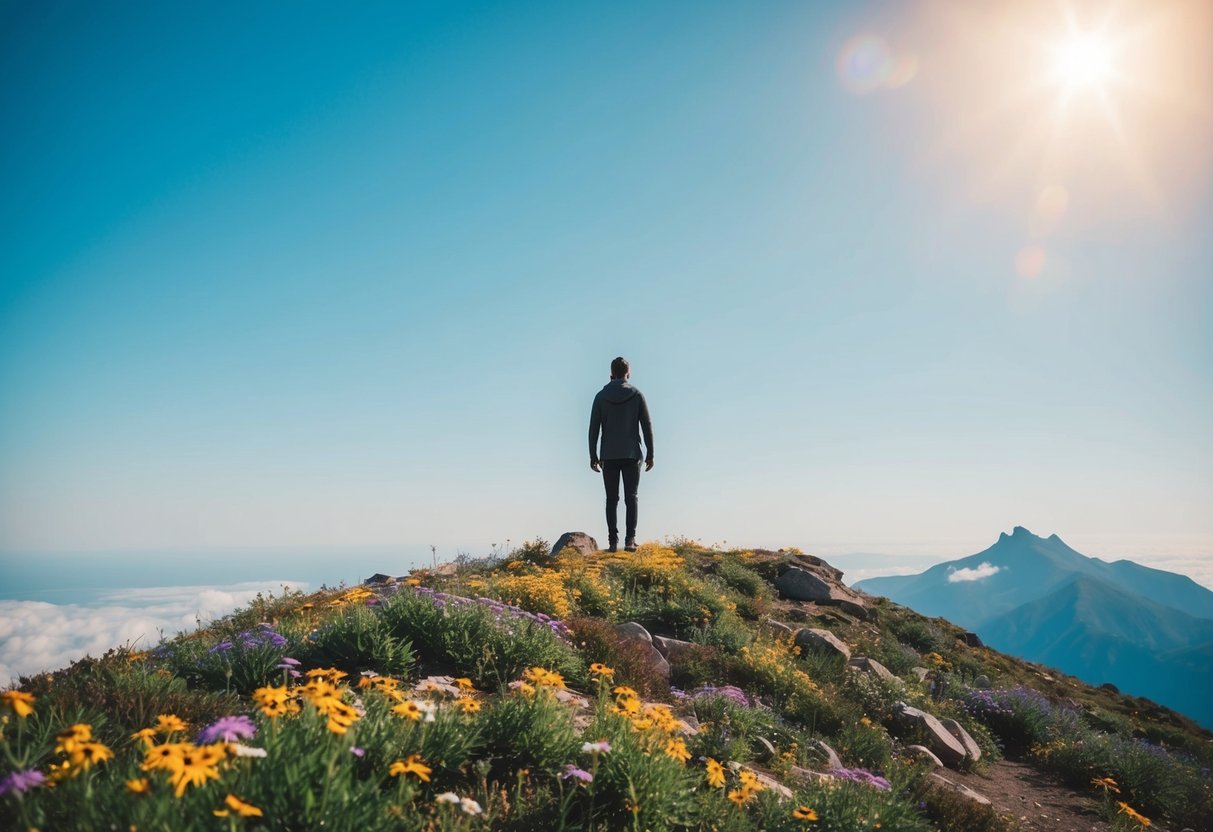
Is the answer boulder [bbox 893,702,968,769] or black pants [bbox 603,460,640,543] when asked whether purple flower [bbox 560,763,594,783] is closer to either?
boulder [bbox 893,702,968,769]

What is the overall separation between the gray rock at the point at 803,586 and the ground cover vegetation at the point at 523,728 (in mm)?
2573

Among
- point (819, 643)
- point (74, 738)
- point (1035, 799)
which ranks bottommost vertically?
point (1035, 799)

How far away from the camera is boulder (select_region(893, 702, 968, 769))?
7363 millimetres

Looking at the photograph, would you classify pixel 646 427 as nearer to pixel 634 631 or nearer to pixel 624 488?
pixel 624 488

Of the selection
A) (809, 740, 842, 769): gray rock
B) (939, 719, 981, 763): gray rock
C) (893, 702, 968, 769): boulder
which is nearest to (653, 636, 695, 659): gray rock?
(809, 740, 842, 769): gray rock

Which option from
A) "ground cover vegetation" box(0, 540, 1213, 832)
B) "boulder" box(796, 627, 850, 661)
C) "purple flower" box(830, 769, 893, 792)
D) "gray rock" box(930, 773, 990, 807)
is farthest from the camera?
"boulder" box(796, 627, 850, 661)

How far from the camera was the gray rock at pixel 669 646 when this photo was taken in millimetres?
8030

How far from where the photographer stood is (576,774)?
10.3 ft

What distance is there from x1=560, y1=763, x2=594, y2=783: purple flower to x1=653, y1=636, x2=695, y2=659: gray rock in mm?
4807

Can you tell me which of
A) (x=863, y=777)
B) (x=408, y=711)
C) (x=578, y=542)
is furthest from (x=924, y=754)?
(x=578, y=542)

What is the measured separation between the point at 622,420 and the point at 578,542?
12.1 ft

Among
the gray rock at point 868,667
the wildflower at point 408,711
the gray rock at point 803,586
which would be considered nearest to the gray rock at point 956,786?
the gray rock at point 868,667

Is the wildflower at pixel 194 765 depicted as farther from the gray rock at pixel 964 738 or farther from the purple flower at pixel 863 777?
the gray rock at pixel 964 738

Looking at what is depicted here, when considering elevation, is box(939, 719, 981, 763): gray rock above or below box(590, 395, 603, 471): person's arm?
below
